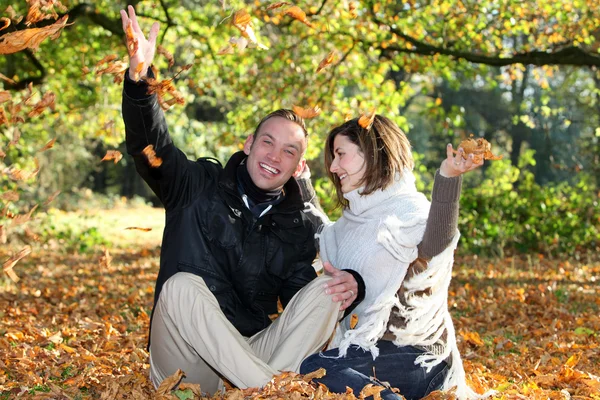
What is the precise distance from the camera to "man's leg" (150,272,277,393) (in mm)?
3135

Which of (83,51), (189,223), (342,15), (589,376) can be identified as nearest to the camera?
(189,223)

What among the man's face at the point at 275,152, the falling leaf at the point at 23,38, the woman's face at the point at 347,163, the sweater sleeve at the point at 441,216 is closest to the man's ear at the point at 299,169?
the man's face at the point at 275,152

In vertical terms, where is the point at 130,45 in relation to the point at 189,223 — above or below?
above

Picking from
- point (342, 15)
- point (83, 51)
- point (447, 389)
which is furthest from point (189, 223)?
point (83, 51)

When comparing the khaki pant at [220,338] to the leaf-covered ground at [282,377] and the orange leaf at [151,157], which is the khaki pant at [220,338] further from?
the orange leaf at [151,157]

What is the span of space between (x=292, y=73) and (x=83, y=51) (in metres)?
3.57

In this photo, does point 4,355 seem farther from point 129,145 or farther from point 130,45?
point 130,45

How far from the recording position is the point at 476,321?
620cm

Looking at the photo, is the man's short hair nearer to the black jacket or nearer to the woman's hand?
the black jacket

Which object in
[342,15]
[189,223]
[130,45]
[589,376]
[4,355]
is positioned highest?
[342,15]

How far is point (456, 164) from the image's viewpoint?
3.01m

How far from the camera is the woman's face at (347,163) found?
3551 mm

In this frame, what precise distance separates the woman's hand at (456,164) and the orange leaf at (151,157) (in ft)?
4.51

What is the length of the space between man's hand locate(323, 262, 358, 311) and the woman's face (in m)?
0.47
